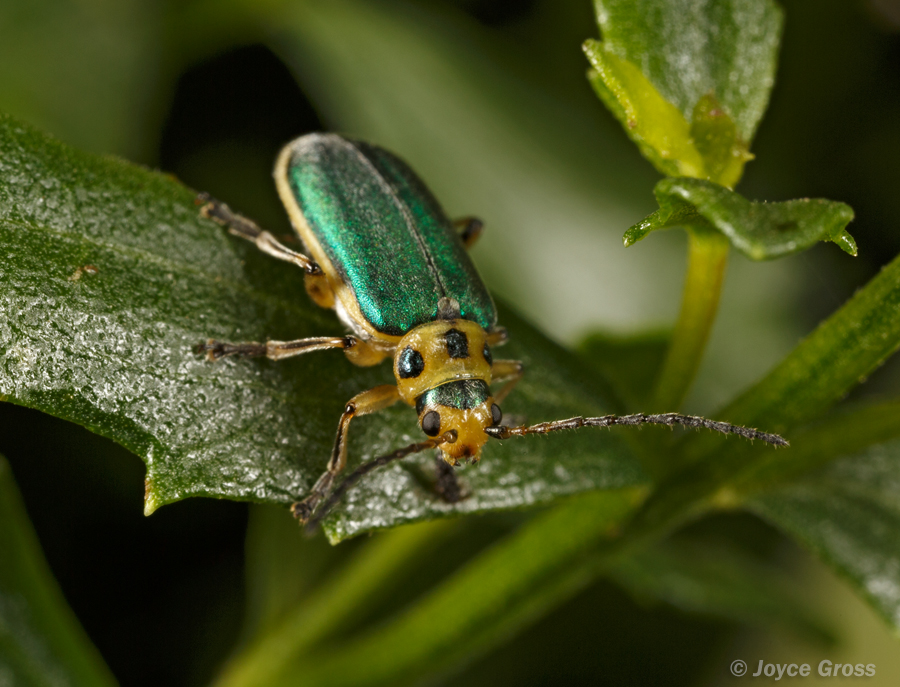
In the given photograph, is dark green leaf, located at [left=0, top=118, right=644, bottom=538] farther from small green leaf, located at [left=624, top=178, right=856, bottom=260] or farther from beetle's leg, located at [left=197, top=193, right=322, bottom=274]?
small green leaf, located at [left=624, top=178, right=856, bottom=260]

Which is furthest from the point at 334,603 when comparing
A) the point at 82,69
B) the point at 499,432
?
the point at 82,69

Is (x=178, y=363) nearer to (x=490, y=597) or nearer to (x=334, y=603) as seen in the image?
(x=490, y=597)

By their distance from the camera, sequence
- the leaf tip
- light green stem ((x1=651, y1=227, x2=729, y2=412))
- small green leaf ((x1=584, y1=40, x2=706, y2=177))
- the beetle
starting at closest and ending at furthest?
the leaf tip → small green leaf ((x1=584, y1=40, x2=706, y2=177)) → light green stem ((x1=651, y1=227, x2=729, y2=412)) → the beetle

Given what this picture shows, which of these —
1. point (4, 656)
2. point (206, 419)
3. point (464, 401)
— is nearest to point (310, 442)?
point (206, 419)

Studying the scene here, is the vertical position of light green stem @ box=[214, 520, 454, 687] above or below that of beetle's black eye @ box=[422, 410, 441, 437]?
below

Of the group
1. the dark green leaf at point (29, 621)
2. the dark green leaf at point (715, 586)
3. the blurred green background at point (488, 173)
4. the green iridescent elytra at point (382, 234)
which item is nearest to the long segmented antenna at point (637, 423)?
the green iridescent elytra at point (382, 234)

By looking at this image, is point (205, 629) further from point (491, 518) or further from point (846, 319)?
point (846, 319)

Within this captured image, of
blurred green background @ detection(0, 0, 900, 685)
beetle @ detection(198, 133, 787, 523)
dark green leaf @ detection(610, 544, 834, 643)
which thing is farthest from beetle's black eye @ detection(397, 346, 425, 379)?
dark green leaf @ detection(610, 544, 834, 643)
